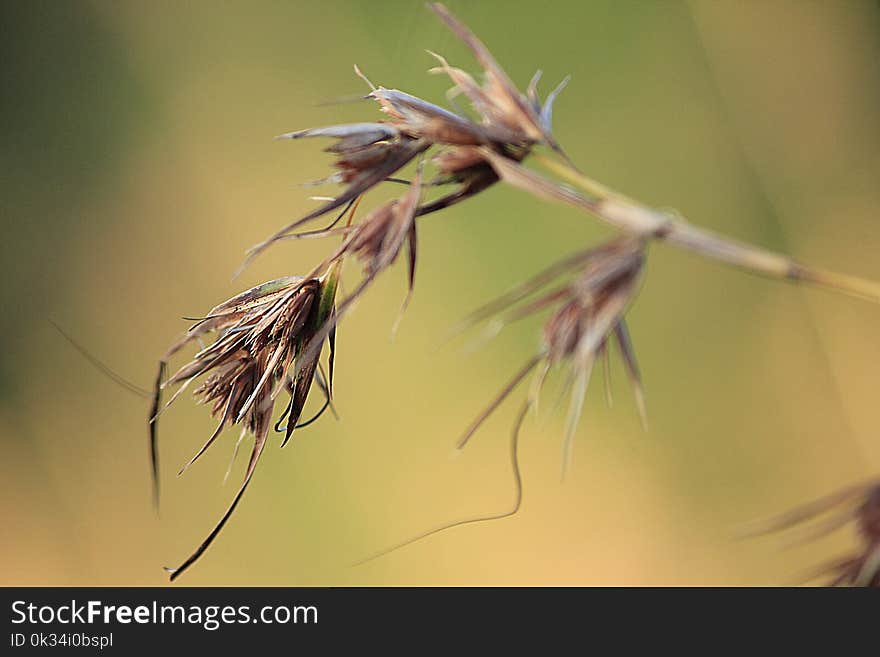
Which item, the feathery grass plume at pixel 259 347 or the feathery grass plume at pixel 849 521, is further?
the feathery grass plume at pixel 259 347

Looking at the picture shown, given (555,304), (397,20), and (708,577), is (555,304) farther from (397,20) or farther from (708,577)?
(397,20)

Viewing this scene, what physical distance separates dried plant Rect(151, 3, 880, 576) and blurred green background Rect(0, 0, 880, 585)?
94 cm

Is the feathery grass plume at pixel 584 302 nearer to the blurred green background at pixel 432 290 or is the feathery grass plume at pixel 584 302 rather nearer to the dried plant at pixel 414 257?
the dried plant at pixel 414 257

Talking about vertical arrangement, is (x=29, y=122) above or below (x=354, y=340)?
above

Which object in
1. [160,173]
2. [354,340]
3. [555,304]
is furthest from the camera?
[160,173]

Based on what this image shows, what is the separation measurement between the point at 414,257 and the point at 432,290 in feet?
3.62

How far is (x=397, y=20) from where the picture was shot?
1.46 meters

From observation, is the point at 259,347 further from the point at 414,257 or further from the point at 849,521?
the point at 849,521

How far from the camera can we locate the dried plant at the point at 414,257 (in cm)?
26

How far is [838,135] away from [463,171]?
1.14 meters

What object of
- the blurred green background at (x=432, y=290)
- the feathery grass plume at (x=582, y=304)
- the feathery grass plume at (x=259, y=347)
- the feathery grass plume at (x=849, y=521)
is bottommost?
the feathery grass plume at (x=849, y=521)

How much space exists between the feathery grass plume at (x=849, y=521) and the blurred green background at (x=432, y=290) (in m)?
1.06

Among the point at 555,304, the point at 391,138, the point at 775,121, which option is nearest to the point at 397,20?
the point at 775,121

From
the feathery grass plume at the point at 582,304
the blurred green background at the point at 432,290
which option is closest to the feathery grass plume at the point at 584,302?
the feathery grass plume at the point at 582,304
